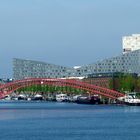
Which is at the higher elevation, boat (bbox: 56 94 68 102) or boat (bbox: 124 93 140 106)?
boat (bbox: 56 94 68 102)

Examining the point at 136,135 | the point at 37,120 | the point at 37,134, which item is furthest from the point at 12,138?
the point at 37,120

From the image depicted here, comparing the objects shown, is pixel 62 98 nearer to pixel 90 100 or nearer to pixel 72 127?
pixel 90 100

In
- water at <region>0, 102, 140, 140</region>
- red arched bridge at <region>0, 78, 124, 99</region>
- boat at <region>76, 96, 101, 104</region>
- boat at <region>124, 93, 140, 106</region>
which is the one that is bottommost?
water at <region>0, 102, 140, 140</region>

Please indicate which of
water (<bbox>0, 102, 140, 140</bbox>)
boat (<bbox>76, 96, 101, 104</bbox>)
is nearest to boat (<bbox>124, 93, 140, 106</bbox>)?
boat (<bbox>76, 96, 101, 104</bbox>)

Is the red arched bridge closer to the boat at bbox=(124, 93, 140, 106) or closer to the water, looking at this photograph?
the boat at bbox=(124, 93, 140, 106)

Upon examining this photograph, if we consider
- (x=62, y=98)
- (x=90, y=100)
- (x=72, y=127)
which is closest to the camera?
(x=72, y=127)

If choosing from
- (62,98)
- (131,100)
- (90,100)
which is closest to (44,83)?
(90,100)

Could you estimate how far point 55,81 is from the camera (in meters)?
150

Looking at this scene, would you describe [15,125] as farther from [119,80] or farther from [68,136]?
[119,80]

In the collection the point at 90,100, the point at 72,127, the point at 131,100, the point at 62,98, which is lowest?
the point at 72,127

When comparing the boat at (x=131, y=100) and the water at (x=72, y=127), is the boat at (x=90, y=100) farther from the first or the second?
the water at (x=72, y=127)

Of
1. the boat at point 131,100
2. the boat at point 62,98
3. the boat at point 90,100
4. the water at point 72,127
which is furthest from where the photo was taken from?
the boat at point 62,98

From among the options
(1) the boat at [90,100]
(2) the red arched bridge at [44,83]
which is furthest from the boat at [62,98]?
(2) the red arched bridge at [44,83]

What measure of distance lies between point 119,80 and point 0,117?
230 ft
